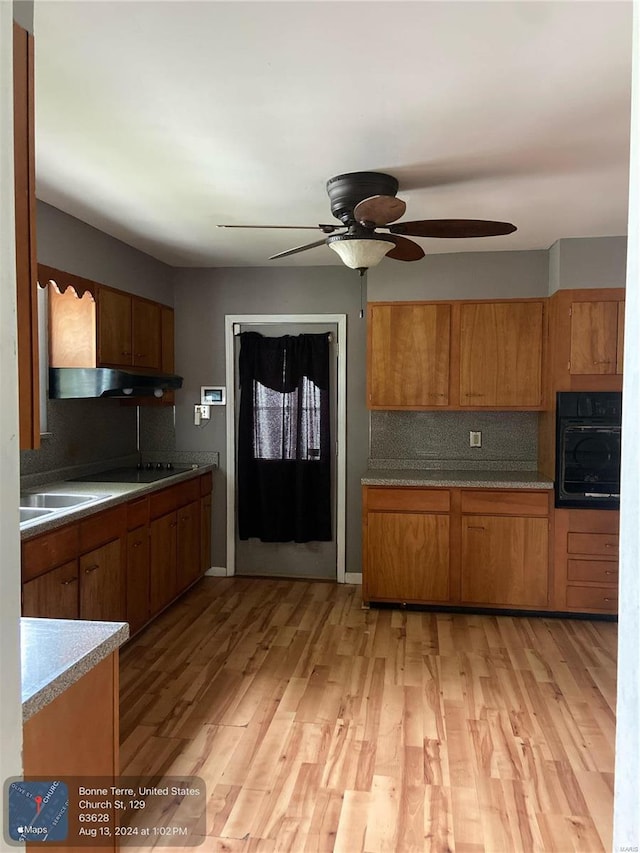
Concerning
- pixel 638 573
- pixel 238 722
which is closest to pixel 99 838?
pixel 238 722

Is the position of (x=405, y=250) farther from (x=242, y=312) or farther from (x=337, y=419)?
(x=242, y=312)

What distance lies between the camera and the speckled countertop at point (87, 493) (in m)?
2.69

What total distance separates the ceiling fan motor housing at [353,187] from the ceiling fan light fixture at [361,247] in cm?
12

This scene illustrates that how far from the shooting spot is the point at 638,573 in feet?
2.30

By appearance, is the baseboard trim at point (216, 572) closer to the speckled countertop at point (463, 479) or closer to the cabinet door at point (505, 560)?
the speckled countertop at point (463, 479)

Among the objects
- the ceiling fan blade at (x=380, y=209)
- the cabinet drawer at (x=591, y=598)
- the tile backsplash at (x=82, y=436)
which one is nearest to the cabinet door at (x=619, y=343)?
the cabinet drawer at (x=591, y=598)

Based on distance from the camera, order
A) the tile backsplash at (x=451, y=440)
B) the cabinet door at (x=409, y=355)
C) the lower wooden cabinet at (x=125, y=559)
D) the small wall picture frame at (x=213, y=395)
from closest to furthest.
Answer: the lower wooden cabinet at (x=125, y=559) < the cabinet door at (x=409, y=355) < the tile backsplash at (x=451, y=440) < the small wall picture frame at (x=213, y=395)

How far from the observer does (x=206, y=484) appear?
4.93m

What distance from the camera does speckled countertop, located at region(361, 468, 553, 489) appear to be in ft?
13.5

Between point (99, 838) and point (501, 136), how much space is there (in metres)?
2.63

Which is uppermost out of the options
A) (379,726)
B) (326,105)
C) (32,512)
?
(326,105)

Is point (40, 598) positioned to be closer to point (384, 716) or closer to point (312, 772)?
point (312, 772)

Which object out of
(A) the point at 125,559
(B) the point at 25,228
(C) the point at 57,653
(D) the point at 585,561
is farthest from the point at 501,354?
Result: (B) the point at 25,228

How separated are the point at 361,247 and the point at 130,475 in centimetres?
242
